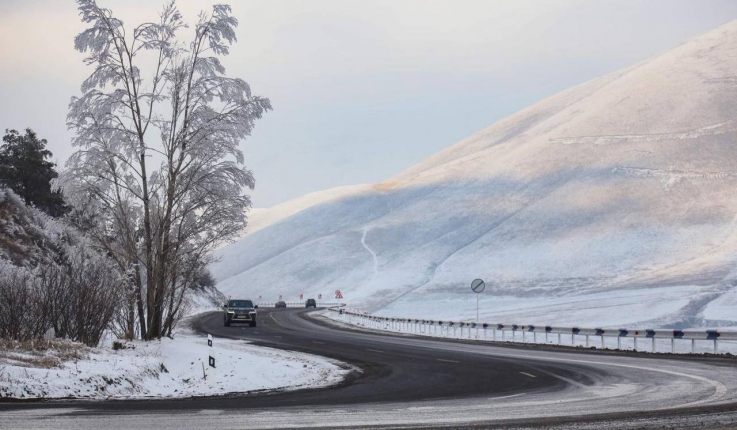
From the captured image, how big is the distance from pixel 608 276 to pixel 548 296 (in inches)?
389

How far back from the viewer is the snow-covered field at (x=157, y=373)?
15.4 m

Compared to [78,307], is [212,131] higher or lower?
higher

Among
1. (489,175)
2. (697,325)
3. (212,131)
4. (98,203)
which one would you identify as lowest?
(697,325)

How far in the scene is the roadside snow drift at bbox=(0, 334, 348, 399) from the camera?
15.4 meters

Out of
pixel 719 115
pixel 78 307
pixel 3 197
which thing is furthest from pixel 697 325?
pixel 719 115

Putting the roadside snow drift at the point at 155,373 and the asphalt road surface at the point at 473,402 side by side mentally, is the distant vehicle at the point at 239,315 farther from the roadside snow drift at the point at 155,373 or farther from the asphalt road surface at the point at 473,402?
the asphalt road surface at the point at 473,402

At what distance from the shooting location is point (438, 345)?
35750mm

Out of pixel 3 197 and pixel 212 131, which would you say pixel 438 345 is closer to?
pixel 212 131

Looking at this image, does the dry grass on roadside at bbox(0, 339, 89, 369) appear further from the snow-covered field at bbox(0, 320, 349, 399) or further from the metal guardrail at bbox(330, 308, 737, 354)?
the metal guardrail at bbox(330, 308, 737, 354)

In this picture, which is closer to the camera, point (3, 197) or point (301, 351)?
point (301, 351)

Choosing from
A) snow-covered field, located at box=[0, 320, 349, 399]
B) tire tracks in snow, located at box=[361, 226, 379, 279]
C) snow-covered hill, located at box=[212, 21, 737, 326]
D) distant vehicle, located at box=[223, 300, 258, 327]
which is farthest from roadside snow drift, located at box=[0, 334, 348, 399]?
tire tracks in snow, located at box=[361, 226, 379, 279]

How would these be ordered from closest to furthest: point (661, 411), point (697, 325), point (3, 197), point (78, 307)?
point (661, 411) < point (78, 307) < point (3, 197) < point (697, 325)

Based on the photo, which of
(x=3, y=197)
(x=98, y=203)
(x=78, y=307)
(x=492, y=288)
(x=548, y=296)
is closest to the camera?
(x=78, y=307)

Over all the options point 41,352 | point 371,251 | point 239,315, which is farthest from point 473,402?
point 371,251
